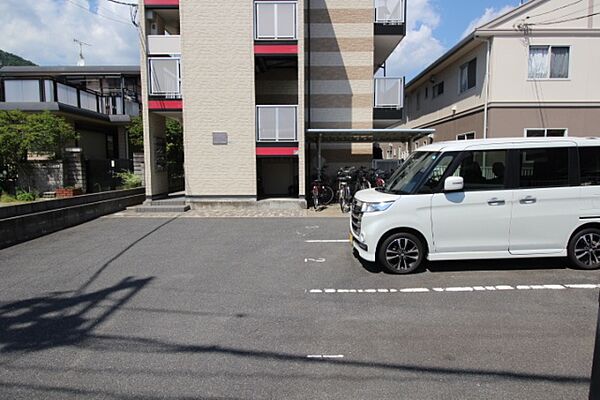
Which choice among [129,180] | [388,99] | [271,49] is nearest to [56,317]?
[271,49]

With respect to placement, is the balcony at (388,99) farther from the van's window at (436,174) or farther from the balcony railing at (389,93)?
the van's window at (436,174)

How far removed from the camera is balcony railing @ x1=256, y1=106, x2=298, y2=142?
12742 millimetres

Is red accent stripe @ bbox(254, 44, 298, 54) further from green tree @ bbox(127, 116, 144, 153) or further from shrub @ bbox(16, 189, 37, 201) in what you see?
shrub @ bbox(16, 189, 37, 201)

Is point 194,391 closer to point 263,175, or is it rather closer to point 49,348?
point 49,348

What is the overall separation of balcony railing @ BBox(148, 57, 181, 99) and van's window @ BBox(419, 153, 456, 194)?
10.3 metres

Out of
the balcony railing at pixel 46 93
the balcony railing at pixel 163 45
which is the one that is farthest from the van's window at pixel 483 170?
the balcony railing at pixel 46 93

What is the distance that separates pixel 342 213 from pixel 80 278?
8.07 metres

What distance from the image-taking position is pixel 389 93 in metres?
15.0

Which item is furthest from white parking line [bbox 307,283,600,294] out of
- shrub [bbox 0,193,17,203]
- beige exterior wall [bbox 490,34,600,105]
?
shrub [bbox 0,193,17,203]

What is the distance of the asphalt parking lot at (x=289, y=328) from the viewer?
2.88m

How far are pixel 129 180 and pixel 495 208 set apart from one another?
14.0 meters

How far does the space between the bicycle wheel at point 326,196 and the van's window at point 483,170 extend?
8381 mm

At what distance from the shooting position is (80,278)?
5.59m

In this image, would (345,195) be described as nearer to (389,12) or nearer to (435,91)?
(389,12)
